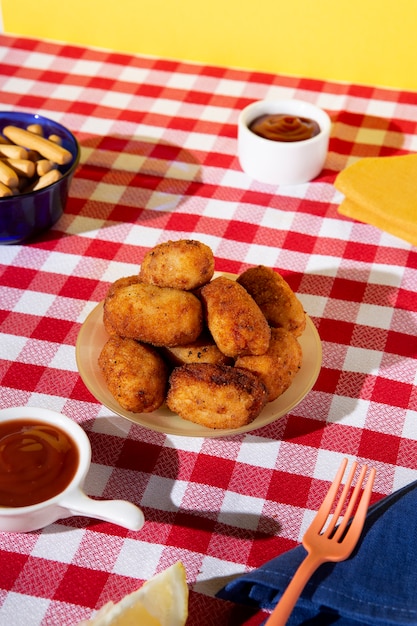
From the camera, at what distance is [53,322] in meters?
1.46

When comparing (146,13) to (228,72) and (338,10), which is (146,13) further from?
(338,10)

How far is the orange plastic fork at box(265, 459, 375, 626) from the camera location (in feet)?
3.05

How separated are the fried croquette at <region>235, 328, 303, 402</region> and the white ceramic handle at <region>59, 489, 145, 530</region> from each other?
27 centimetres

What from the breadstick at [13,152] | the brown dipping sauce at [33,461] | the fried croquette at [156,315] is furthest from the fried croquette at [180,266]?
the breadstick at [13,152]

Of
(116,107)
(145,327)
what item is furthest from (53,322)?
(116,107)

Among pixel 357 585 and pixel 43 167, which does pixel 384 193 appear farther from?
pixel 357 585

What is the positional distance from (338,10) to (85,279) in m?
1.19

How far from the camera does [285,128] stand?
1.82m

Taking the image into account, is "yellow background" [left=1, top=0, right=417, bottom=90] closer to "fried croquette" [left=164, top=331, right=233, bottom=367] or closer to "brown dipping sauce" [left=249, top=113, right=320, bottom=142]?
"brown dipping sauce" [left=249, top=113, right=320, bottom=142]

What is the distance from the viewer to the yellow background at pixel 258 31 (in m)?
2.29

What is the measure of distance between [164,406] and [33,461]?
21 centimetres

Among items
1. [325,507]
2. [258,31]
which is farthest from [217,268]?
[258,31]

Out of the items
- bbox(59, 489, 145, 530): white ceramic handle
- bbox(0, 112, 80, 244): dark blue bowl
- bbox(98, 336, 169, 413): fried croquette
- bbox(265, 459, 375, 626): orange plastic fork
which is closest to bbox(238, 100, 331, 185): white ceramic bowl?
bbox(0, 112, 80, 244): dark blue bowl

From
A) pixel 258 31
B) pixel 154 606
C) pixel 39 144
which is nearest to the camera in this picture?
pixel 154 606
